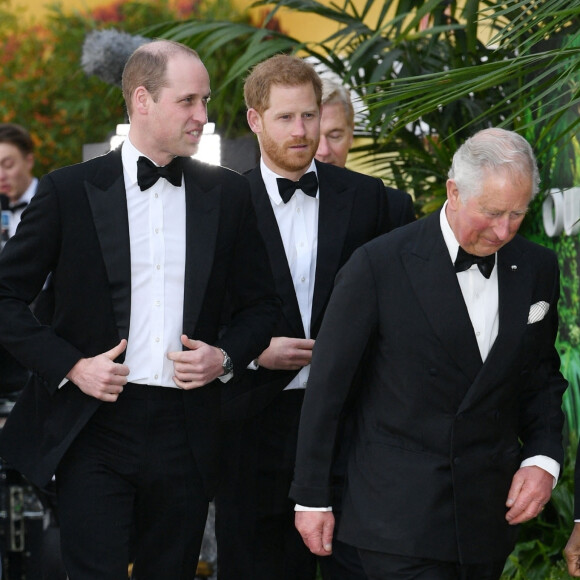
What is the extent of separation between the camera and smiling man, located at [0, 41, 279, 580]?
351cm

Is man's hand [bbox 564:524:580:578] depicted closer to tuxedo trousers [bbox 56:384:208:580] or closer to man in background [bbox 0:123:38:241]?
tuxedo trousers [bbox 56:384:208:580]

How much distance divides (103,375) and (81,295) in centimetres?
26

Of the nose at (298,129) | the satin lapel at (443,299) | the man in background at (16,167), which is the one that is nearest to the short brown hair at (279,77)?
the nose at (298,129)

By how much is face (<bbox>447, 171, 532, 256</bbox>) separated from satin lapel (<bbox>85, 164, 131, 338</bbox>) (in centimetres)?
91

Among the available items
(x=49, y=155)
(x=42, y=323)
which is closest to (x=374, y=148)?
(x=42, y=323)

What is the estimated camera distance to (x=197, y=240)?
11.9 ft

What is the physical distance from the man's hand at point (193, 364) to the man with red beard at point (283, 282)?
0.63 m

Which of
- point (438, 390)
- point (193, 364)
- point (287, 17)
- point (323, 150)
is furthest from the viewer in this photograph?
point (287, 17)

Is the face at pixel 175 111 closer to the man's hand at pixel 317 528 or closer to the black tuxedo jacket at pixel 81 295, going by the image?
the black tuxedo jacket at pixel 81 295

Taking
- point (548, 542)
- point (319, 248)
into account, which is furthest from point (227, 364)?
point (548, 542)

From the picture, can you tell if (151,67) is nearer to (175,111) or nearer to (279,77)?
(175,111)

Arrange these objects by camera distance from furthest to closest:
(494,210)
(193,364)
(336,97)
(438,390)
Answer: (336,97), (193,364), (438,390), (494,210)

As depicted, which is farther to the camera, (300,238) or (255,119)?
(255,119)

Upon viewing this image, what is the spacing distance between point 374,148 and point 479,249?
3.59 metres
